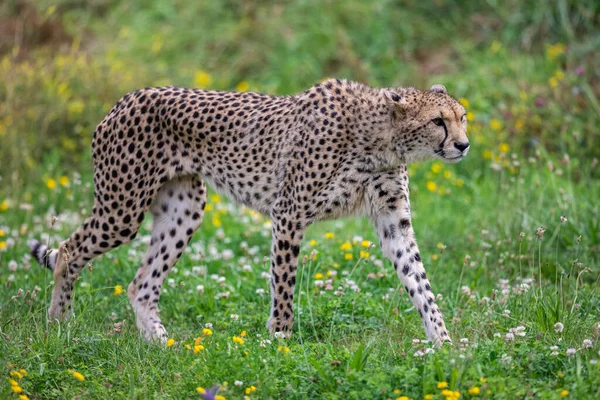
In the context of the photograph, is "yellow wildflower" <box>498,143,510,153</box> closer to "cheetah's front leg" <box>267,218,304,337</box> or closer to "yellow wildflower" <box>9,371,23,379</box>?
"cheetah's front leg" <box>267,218,304,337</box>

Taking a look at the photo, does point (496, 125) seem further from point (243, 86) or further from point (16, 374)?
point (16, 374)

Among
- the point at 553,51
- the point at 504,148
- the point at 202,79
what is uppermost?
the point at 553,51

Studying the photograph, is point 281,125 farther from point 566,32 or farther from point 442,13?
point 442,13

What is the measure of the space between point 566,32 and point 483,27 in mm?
1059

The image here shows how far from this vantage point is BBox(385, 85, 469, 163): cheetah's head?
4.60 m

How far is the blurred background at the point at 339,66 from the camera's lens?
7.74 meters

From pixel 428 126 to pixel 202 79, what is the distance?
5769 millimetres

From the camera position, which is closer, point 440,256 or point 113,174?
point 113,174

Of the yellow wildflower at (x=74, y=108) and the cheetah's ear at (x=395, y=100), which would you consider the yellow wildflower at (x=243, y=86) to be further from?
the cheetah's ear at (x=395, y=100)

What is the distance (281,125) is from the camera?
16.7ft

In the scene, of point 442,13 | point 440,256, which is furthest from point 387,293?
point 442,13

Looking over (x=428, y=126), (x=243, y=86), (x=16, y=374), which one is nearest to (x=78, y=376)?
(x=16, y=374)

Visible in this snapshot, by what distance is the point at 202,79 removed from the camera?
1005 cm

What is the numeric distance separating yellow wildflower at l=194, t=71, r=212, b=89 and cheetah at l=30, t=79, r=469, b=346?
185 inches
